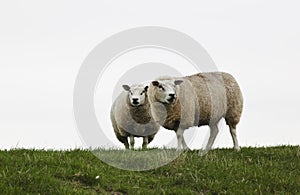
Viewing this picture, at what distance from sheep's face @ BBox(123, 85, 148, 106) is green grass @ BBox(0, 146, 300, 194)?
11.7 feet

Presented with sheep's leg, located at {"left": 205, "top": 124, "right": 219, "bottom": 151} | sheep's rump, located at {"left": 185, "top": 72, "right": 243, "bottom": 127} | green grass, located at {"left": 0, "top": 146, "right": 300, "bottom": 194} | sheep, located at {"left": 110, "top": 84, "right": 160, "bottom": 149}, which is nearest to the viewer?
green grass, located at {"left": 0, "top": 146, "right": 300, "bottom": 194}

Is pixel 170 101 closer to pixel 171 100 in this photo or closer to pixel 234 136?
pixel 171 100

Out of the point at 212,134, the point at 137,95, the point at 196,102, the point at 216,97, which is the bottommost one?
the point at 212,134

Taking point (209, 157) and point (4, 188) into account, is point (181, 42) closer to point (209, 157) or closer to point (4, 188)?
point (209, 157)

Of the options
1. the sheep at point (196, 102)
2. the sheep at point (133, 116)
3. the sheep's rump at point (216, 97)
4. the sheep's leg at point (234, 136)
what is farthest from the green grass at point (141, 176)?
the sheep at point (133, 116)

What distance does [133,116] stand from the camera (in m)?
15.8

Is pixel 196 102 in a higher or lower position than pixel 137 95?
lower

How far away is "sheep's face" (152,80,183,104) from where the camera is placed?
39.9 feet

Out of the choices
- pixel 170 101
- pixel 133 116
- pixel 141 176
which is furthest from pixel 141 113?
pixel 141 176

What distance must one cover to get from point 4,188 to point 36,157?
2042mm

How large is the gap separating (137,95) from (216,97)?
8.68 ft

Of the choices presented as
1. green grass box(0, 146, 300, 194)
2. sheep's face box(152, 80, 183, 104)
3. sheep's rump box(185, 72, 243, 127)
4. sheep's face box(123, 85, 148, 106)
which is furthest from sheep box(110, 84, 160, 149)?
green grass box(0, 146, 300, 194)

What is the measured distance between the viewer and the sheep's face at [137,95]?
47.7ft

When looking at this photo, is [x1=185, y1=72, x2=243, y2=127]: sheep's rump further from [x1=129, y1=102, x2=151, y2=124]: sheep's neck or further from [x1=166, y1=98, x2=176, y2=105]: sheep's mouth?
[x1=129, y1=102, x2=151, y2=124]: sheep's neck
